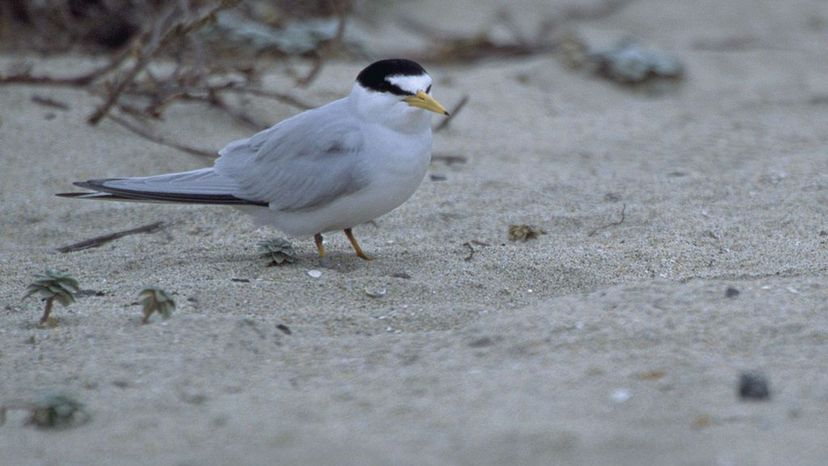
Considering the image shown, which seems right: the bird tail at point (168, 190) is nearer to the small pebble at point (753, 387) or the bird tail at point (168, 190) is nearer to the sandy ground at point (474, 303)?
the sandy ground at point (474, 303)

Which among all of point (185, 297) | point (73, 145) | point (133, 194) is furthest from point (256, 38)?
point (185, 297)

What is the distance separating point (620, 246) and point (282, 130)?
1.28m

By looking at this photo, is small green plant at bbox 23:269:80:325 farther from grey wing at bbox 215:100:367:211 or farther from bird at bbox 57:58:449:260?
grey wing at bbox 215:100:367:211

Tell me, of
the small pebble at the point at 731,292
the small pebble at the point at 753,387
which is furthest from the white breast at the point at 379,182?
the small pebble at the point at 753,387

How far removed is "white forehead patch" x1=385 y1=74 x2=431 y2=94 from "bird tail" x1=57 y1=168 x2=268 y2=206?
0.63m

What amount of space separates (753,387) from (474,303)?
1.13 meters

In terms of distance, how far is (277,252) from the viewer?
3.98m

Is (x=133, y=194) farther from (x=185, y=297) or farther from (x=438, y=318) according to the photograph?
(x=438, y=318)

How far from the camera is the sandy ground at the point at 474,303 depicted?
2.57 m

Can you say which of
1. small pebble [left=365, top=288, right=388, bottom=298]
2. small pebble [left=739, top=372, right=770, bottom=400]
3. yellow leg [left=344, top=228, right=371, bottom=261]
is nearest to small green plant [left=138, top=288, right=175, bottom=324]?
small pebble [left=365, top=288, right=388, bottom=298]

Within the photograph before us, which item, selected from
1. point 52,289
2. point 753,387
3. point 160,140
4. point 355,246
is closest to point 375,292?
point 355,246

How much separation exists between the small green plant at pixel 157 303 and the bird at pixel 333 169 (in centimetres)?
81

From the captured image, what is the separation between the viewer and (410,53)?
750cm

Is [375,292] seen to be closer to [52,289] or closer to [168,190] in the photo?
[168,190]
